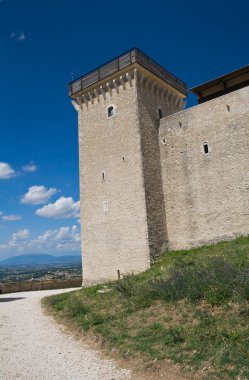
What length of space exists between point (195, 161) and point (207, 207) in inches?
99.4

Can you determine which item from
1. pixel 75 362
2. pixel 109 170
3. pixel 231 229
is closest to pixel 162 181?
pixel 109 170

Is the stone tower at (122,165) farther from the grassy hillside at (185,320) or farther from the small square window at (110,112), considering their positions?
the grassy hillside at (185,320)

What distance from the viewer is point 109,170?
62.8ft

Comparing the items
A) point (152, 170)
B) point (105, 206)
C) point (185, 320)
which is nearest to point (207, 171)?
point (152, 170)

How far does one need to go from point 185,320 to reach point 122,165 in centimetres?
1190

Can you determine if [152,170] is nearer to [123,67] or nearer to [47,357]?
[123,67]

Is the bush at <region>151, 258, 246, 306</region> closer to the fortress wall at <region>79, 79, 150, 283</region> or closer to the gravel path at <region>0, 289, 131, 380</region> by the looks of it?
the gravel path at <region>0, 289, 131, 380</region>

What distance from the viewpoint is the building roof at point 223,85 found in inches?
739

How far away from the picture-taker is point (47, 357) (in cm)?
755

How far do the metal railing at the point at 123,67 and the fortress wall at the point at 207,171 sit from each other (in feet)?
10.1

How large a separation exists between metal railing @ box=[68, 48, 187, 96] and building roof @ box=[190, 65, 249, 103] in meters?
1.44

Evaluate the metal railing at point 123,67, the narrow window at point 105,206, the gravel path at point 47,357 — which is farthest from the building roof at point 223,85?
the gravel path at point 47,357

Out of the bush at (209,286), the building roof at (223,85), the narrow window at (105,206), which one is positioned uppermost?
the building roof at (223,85)

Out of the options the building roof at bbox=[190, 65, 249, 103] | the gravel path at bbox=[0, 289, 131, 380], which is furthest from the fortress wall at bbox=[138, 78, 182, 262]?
the gravel path at bbox=[0, 289, 131, 380]
